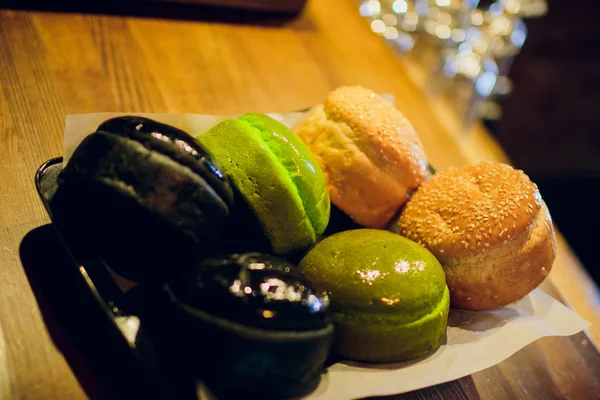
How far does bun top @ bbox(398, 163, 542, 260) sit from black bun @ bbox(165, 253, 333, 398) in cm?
50

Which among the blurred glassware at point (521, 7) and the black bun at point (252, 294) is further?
the blurred glassware at point (521, 7)

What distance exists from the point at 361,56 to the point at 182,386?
1.87 m

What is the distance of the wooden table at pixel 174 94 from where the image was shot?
1.07m

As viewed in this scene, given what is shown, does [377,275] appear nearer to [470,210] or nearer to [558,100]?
[470,210]

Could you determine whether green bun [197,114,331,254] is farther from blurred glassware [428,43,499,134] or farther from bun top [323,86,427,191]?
blurred glassware [428,43,499,134]

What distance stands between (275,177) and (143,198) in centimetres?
32

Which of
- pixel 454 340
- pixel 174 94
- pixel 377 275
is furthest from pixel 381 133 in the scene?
pixel 174 94

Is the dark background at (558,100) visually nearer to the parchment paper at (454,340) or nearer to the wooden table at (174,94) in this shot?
the wooden table at (174,94)

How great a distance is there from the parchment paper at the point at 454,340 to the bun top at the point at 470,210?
21 cm

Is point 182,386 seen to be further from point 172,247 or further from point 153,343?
point 172,247

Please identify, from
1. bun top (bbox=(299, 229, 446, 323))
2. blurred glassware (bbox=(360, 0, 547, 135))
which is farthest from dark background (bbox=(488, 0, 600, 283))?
bun top (bbox=(299, 229, 446, 323))

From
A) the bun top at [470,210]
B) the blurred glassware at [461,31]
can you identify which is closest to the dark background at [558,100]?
the blurred glassware at [461,31]

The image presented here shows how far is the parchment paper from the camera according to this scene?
3.55 ft

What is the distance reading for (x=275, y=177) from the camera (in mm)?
1187
